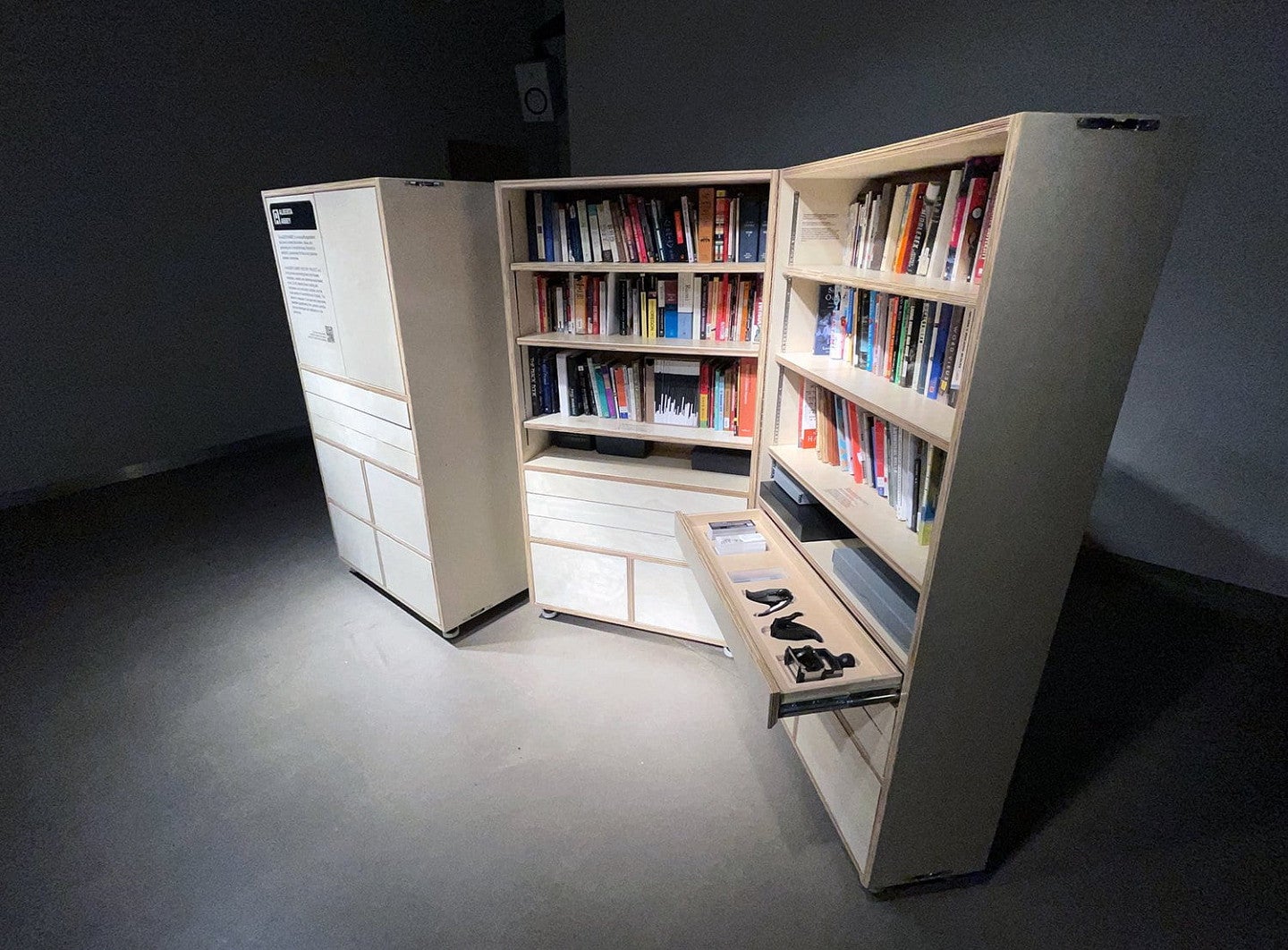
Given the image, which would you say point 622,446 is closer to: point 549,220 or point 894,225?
point 549,220

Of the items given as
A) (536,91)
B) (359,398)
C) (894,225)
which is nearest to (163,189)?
(536,91)

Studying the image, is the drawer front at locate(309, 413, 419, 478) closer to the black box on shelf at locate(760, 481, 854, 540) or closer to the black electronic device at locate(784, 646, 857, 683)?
the black box on shelf at locate(760, 481, 854, 540)

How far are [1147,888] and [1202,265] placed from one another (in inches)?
102

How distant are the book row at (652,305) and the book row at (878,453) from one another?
396 millimetres

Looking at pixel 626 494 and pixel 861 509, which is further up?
pixel 861 509

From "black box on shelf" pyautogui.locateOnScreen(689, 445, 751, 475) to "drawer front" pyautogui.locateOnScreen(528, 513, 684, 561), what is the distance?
322 millimetres

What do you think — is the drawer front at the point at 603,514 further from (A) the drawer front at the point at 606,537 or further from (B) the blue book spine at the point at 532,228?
(B) the blue book spine at the point at 532,228

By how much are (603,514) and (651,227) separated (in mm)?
1157

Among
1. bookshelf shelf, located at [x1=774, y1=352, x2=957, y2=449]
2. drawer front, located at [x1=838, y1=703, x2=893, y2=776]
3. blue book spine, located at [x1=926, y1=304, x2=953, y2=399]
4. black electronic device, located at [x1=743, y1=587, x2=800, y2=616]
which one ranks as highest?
blue book spine, located at [x1=926, y1=304, x2=953, y2=399]

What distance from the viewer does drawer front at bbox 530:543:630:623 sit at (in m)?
2.74

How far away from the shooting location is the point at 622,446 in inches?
106

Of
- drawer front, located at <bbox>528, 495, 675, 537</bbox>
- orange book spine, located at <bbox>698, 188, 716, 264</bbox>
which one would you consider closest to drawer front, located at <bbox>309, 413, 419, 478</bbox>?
drawer front, located at <bbox>528, 495, 675, 537</bbox>

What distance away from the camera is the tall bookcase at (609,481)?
7.73 ft

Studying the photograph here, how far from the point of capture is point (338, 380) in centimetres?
273
